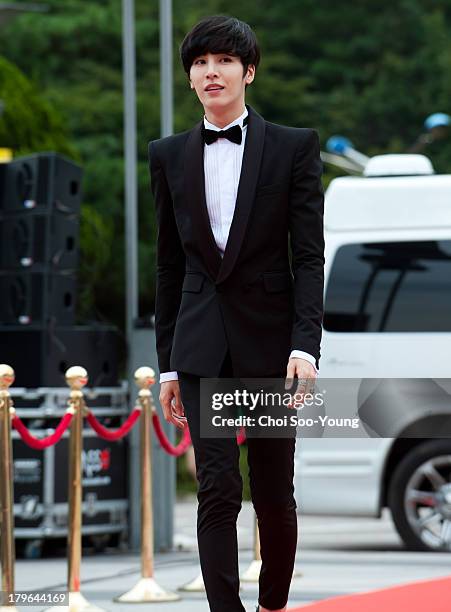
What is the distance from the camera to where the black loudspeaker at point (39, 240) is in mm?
11609

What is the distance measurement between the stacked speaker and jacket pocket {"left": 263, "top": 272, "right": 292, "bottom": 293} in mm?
6047

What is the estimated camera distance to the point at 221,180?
17.9 feet

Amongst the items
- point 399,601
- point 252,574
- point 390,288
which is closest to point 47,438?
point 252,574

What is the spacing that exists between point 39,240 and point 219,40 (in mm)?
6380

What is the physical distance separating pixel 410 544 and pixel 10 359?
2.85m

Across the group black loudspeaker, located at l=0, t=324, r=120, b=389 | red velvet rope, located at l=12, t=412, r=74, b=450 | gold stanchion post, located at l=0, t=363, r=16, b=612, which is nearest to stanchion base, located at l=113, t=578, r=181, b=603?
red velvet rope, located at l=12, t=412, r=74, b=450

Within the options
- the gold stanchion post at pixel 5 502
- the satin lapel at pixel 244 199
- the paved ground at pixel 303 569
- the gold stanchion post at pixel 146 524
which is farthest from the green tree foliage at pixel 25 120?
the satin lapel at pixel 244 199

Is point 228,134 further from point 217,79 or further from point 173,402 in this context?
point 173,402

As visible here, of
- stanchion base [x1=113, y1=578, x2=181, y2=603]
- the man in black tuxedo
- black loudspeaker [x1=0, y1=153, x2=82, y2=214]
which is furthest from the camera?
black loudspeaker [x1=0, y1=153, x2=82, y2=214]

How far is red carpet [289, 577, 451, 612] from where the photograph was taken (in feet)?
21.9

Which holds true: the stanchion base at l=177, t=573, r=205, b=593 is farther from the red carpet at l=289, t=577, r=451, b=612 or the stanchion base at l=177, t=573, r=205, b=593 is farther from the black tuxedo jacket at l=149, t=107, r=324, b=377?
the black tuxedo jacket at l=149, t=107, r=324, b=377

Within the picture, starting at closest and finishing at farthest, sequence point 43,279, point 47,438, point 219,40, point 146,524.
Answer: point 219,40, point 47,438, point 146,524, point 43,279

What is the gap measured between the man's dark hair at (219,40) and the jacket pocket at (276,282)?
0.63 metres

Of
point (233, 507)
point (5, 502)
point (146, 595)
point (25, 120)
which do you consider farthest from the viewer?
point (25, 120)
